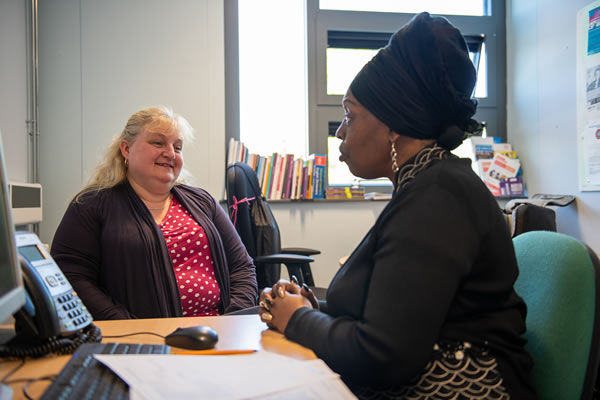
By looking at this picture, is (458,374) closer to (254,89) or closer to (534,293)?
(534,293)

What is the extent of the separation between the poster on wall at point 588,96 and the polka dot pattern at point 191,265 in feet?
7.74

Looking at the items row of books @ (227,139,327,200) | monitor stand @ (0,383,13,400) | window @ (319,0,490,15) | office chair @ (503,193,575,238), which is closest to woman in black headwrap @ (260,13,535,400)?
monitor stand @ (0,383,13,400)

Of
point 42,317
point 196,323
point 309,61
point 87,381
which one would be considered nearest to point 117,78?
point 309,61

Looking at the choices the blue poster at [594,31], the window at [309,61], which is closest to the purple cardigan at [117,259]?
the window at [309,61]

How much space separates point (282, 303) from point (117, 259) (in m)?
0.85

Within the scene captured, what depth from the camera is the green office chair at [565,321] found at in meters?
0.76

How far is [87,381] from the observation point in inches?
23.1

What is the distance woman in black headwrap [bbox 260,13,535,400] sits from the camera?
701 mm

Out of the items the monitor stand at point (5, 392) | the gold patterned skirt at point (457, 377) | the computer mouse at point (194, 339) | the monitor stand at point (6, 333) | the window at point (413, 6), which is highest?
the window at point (413, 6)

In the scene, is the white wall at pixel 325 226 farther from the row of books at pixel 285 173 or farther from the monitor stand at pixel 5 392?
the monitor stand at pixel 5 392

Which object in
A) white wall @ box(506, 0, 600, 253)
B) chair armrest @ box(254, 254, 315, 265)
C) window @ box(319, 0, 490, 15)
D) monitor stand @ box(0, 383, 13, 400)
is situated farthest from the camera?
window @ box(319, 0, 490, 15)

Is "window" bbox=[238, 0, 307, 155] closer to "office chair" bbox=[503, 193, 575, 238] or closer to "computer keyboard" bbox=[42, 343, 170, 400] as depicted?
"office chair" bbox=[503, 193, 575, 238]

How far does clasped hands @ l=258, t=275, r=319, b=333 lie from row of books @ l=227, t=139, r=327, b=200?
1.90 meters

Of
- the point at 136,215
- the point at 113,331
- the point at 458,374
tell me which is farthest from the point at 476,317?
the point at 136,215
